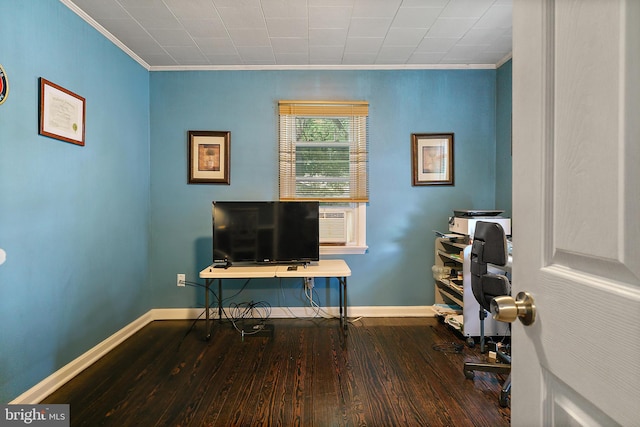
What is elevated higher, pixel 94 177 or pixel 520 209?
pixel 94 177

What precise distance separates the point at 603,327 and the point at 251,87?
10.3ft

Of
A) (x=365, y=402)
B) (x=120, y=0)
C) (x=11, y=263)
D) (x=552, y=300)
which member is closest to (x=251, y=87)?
(x=120, y=0)

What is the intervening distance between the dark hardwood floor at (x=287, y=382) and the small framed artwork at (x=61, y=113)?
164 centimetres

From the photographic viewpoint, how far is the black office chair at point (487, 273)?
1840 millimetres

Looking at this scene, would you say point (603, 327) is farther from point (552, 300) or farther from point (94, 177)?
point (94, 177)

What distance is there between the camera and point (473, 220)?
243cm

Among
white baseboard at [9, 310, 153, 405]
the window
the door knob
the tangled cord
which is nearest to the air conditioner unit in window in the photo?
the window

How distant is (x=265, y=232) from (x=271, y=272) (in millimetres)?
402

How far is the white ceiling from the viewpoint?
2.11 metres

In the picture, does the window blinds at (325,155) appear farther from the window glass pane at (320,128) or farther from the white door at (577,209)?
the white door at (577,209)

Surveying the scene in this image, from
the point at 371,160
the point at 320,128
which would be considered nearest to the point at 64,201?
the point at 320,128

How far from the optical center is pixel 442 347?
241 cm

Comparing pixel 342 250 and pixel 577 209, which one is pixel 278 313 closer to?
pixel 342 250

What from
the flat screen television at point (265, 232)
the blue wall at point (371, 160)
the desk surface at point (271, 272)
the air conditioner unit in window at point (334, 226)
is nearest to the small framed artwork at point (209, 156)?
the blue wall at point (371, 160)
